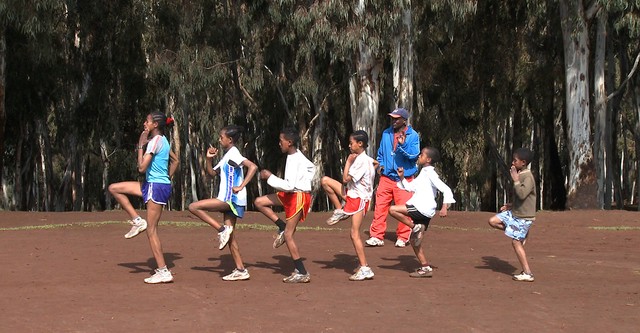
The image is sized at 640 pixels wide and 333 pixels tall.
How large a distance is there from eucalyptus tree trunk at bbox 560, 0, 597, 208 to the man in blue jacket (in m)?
14.4

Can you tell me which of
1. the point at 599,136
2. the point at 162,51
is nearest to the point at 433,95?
the point at 599,136

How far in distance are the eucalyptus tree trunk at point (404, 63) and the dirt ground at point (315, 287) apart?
1337 cm

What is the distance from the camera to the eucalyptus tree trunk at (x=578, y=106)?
27.0 metres

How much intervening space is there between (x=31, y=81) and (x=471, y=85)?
1406cm

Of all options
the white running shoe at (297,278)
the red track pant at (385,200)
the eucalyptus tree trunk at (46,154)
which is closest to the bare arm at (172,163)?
the white running shoe at (297,278)

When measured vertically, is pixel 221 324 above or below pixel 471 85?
below

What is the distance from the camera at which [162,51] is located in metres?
33.9

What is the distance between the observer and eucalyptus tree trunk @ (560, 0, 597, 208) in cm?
2705

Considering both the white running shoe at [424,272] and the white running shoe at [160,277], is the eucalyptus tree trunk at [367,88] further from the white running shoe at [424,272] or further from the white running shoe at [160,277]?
the white running shoe at [160,277]

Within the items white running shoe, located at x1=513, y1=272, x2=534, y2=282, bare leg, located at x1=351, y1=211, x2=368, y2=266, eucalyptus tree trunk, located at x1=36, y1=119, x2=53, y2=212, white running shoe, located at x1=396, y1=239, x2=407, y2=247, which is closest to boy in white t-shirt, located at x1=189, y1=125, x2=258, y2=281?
bare leg, located at x1=351, y1=211, x2=368, y2=266

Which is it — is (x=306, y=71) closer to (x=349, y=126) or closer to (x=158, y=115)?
(x=349, y=126)

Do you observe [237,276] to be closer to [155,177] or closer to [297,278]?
[297,278]

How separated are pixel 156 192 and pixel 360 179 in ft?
6.79

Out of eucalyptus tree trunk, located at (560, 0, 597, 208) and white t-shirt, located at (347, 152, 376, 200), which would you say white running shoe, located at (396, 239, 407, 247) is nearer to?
white t-shirt, located at (347, 152, 376, 200)
